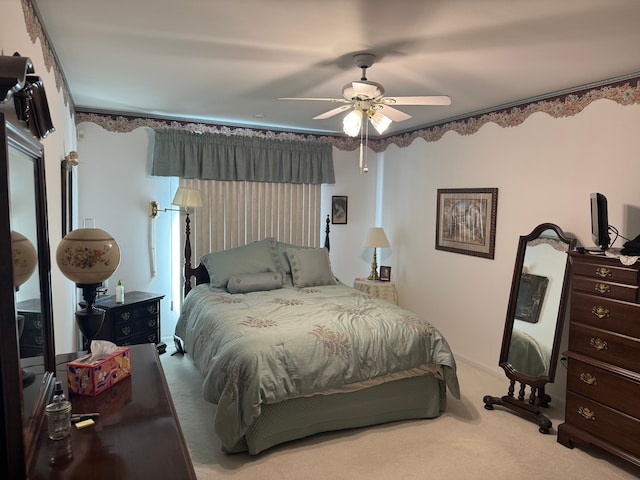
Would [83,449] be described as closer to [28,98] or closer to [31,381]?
→ [31,381]

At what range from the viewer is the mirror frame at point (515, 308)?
3.15 meters

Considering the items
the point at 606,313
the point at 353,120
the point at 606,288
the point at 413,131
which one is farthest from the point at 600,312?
the point at 413,131

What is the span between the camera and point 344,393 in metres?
2.85

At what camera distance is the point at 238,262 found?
425 cm

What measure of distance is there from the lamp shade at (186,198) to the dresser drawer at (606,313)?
11.0 ft

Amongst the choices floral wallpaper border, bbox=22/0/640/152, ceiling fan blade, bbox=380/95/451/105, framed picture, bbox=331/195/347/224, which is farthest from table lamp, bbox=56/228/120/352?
framed picture, bbox=331/195/347/224

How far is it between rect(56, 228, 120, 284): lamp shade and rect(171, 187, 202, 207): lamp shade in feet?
9.05

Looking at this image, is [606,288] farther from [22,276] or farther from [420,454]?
[22,276]

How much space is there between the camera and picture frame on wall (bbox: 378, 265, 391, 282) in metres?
5.14

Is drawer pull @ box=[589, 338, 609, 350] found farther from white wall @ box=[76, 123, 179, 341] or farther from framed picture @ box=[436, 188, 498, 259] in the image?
white wall @ box=[76, 123, 179, 341]

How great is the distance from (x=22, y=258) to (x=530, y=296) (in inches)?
134

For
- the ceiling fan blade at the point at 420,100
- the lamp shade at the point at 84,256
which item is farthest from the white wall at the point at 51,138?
the ceiling fan blade at the point at 420,100

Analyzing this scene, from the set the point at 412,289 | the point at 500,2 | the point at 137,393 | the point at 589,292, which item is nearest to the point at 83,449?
the point at 137,393

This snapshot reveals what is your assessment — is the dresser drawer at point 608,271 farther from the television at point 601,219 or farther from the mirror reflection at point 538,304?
the mirror reflection at point 538,304
